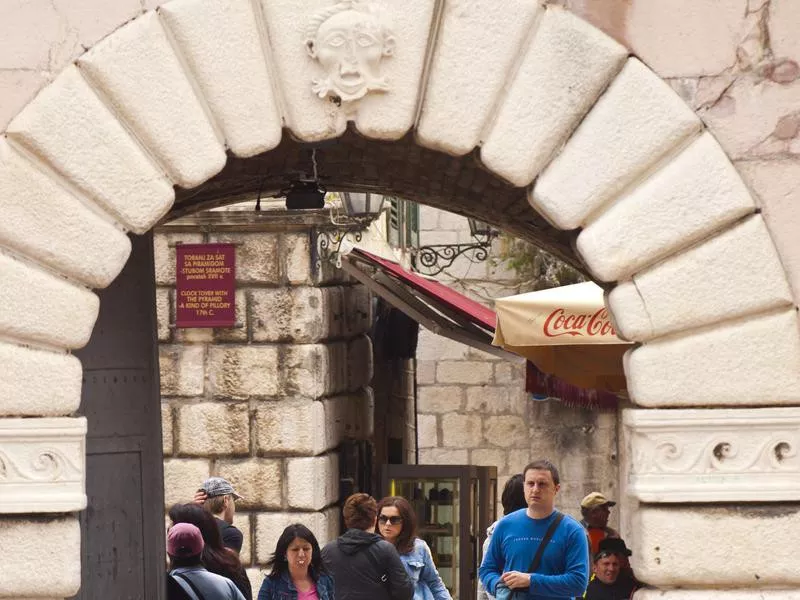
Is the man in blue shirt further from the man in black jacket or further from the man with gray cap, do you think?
the man with gray cap

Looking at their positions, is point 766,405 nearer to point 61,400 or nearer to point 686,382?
point 686,382

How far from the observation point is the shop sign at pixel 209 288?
41.9 ft

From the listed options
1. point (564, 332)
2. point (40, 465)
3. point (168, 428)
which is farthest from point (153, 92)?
point (168, 428)

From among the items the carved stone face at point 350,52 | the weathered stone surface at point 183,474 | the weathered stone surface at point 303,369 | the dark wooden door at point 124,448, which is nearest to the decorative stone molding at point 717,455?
the carved stone face at point 350,52

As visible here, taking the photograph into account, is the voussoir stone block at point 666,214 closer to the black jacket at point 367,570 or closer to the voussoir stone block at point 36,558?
the voussoir stone block at point 36,558

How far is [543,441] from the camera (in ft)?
52.9

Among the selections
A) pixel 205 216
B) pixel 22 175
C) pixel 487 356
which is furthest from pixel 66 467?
pixel 487 356

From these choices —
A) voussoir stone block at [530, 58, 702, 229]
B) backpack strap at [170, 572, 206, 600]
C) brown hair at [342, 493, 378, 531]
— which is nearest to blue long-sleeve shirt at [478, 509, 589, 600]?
brown hair at [342, 493, 378, 531]


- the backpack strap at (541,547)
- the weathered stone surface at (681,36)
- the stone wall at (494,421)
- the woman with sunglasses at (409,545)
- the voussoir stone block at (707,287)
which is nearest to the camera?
the voussoir stone block at (707,287)

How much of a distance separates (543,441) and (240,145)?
33.1 feet

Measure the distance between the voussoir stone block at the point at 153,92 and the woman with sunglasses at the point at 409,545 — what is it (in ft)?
11.8

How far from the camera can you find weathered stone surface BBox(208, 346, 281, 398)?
12.8 metres

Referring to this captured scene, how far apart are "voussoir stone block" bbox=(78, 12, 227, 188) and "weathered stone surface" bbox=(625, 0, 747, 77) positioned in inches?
59.2

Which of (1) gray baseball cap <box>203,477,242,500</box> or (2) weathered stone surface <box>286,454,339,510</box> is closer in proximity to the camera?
(1) gray baseball cap <box>203,477,242,500</box>
